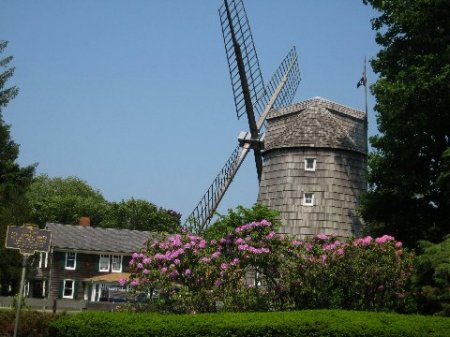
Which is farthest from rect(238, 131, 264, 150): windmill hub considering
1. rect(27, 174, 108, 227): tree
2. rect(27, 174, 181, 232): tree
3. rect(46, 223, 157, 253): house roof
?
rect(27, 174, 108, 227): tree

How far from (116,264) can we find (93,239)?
2.67 meters

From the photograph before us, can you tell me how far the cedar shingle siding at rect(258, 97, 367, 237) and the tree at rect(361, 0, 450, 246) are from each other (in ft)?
9.61

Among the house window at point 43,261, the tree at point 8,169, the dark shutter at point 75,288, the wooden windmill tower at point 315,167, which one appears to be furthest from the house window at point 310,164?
the house window at point 43,261

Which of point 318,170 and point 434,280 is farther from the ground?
point 318,170

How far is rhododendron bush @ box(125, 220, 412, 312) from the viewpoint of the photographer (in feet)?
62.7

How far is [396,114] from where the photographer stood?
23.3 meters

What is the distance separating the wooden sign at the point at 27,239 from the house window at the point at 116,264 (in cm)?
3259

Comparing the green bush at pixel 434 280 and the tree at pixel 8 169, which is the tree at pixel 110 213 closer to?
the tree at pixel 8 169

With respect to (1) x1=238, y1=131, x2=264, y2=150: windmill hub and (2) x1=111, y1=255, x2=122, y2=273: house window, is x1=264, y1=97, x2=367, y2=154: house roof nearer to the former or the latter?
(1) x1=238, y1=131, x2=264, y2=150: windmill hub

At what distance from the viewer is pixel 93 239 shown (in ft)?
164

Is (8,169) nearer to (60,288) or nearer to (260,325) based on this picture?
(60,288)

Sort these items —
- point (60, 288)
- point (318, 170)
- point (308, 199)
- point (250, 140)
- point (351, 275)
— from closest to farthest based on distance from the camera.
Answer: point (351, 275)
point (308, 199)
point (318, 170)
point (250, 140)
point (60, 288)

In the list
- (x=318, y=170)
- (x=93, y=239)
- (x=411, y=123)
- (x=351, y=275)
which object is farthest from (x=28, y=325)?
(x=93, y=239)

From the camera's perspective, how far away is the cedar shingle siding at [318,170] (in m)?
29.1
